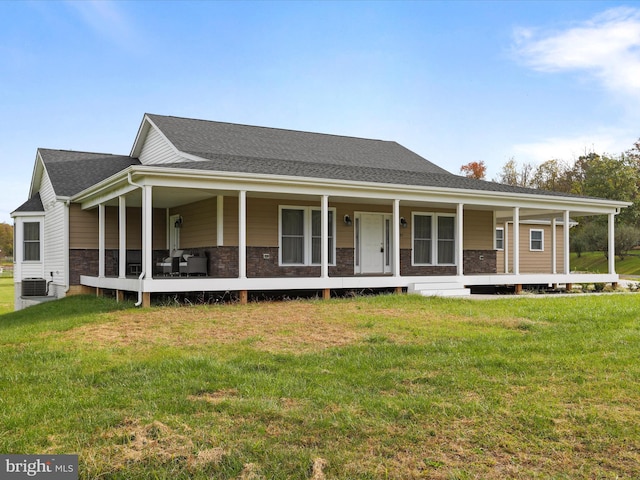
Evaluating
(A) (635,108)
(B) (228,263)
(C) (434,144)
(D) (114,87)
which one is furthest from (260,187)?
(A) (635,108)

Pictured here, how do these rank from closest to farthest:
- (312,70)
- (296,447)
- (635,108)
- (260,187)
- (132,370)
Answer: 1. (296,447)
2. (132,370)
3. (260,187)
4. (312,70)
5. (635,108)

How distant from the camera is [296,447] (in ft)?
14.2

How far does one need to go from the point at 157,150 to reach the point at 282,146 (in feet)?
13.5

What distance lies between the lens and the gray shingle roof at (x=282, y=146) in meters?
17.6

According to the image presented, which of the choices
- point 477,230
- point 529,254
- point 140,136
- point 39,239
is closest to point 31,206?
point 39,239

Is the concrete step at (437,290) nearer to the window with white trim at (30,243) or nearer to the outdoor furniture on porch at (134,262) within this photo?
the outdoor furniture on porch at (134,262)

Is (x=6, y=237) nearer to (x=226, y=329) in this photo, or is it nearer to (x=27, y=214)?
(x=27, y=214)

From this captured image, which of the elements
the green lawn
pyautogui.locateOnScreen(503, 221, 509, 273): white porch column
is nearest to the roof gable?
pyautogui.locateOnScreen(503, 221, 509, 273): white porch column

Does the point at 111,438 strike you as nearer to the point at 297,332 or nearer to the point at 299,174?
the point at 297,332

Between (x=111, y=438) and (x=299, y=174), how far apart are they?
1005 centimetres

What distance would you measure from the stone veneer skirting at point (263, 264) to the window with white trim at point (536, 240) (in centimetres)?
→ 566

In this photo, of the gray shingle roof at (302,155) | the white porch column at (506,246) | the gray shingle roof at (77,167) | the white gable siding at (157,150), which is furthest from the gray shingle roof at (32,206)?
the white porch column at (506,246)

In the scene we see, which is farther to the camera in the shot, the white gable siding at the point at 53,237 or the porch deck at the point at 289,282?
the white gable siding at the point at 53,237

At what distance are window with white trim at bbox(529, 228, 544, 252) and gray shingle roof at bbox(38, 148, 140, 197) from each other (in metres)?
16.3
